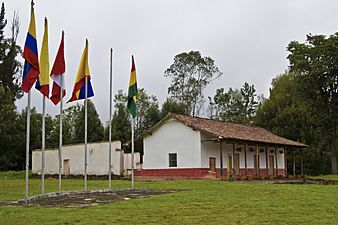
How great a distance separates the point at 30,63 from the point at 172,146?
784 inches

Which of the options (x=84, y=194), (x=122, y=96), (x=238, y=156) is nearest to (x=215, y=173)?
(x=238, y=156)

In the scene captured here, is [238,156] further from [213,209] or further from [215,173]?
[213,209]

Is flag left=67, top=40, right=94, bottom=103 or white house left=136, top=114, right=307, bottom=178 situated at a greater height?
flag left=67, top=40, right=94, bottom=103

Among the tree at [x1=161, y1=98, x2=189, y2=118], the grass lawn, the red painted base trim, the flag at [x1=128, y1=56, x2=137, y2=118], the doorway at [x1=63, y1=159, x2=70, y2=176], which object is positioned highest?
the tree at [x1=161, y1=98, x2=189, y2=118]

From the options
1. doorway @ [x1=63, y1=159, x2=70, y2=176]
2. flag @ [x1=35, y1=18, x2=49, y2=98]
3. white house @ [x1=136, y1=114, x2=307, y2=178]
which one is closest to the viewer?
flag @ [x1=35, y1=18, x2=49, y2=98]

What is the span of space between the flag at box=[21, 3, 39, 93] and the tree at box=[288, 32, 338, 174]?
108 ft

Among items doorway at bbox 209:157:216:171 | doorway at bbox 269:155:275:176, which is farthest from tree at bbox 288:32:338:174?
doorway at bbox 209:157:216:171

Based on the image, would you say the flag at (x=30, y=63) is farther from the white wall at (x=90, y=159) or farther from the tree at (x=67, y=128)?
the tree at (x=67, y=128)

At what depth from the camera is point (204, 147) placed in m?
32.5

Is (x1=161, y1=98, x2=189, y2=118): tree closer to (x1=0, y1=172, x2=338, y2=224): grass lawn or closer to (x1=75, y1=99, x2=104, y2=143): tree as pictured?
(x1=75, y1=99, x2=104, y2=143): tree

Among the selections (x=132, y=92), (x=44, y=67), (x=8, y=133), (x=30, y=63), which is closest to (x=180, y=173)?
(x=132, y=92)

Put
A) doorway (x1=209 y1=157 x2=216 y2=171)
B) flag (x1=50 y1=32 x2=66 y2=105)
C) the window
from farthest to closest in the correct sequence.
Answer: the window
doorway (x1=209 y1=157 x2=216 y2=171)
flag (x1=50 y1=32 x2=66 y2=105)

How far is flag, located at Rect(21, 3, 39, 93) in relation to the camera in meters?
14.6

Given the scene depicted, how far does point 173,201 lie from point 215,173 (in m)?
18.2
